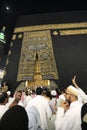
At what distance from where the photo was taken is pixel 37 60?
14.9 meters

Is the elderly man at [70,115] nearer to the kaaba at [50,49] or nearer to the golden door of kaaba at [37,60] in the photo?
the kaaba at [50,49]

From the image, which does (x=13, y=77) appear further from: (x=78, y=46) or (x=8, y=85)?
(x=78, y=46)

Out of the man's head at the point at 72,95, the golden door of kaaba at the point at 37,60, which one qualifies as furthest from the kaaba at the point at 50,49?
the man's head at the point at 72,95

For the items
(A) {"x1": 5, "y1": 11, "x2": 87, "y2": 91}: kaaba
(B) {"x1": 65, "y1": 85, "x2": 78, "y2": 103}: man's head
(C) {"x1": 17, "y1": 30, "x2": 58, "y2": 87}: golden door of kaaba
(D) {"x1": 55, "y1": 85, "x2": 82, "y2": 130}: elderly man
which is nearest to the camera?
(D) {"x1": 55, "y1": 85, "x2": 82, "y2": 130}: elderly man

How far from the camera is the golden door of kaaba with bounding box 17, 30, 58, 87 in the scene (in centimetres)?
1412

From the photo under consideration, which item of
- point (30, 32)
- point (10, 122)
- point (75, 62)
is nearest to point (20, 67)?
point (30, 32)

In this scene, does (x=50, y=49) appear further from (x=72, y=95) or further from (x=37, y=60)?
(x=72, y=95)

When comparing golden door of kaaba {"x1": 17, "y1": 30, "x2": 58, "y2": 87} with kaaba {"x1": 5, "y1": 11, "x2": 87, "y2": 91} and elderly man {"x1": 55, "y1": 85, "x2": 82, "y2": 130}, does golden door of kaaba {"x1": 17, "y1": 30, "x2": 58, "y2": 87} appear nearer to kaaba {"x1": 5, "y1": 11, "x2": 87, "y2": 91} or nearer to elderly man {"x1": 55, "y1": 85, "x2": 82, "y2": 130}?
kaaba {"x1": 5, "y1": 11, "x2": 87, "y2": 91}

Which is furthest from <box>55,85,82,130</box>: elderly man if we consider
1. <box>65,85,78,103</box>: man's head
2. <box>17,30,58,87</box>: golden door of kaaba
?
<box>17,30,58,87</box>: golden door of kaaba

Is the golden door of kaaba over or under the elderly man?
over

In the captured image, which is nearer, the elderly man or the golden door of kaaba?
the elderly man

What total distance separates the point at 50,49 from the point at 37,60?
1113 mm

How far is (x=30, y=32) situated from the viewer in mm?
15023

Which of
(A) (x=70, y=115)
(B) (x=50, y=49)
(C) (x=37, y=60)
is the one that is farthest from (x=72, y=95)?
(C) (x=37, y=60)
